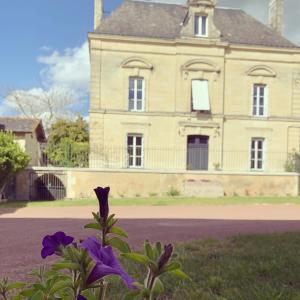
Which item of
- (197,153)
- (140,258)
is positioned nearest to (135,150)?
(197,153)

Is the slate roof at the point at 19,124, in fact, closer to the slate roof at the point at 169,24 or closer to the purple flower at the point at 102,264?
the slate roof at the point at 169,24

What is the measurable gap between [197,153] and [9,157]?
502 inches

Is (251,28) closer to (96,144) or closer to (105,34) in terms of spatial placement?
(105,34)

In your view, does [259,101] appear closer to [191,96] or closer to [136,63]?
[191,96]

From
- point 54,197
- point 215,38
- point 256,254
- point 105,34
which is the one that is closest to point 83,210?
point 54,197

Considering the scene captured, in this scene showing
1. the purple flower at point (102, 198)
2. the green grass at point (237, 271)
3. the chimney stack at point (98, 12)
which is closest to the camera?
the purple flower at point (102, 198)

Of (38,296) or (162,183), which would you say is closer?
(38,296)

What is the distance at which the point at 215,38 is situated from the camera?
88.8 ft

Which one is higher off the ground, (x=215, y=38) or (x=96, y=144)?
(x=215, y=38)

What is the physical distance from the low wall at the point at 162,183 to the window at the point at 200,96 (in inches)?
218

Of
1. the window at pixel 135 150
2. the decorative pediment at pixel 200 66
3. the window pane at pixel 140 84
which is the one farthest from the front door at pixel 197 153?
the window pane at pixel 140 84

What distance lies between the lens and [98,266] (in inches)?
42.1

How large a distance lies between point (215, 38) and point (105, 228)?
27163 mm

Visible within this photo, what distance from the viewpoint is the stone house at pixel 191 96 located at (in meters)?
26.2
